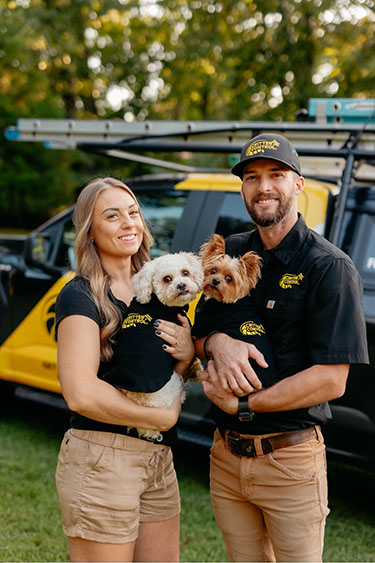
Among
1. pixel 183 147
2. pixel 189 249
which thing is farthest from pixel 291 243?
pixel 183 147

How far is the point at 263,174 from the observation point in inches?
86.1

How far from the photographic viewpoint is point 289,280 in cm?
208

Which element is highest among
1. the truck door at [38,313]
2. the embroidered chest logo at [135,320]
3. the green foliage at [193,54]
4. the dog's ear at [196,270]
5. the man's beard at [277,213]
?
the green foliage at [193,54]

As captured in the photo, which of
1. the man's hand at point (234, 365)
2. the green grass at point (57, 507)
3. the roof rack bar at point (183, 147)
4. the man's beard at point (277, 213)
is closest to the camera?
the man's hand at point (234, 365)

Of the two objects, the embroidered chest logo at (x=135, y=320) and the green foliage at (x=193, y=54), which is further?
the green foliage at (x=193, y=54)

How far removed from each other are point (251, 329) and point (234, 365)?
0.50ft

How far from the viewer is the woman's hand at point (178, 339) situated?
2096 millimetres

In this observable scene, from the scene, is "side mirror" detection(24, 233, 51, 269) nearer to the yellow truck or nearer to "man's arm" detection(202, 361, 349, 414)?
the yellow truck

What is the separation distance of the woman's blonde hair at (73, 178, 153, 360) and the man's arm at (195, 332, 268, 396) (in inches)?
15.6

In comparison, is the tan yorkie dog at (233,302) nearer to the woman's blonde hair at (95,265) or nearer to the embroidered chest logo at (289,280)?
the embroidered chest logo at (289,280)

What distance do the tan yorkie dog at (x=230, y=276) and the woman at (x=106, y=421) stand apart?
0.18 metres

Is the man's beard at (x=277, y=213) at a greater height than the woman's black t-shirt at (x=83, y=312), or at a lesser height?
greater

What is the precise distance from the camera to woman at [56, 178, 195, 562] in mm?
1950

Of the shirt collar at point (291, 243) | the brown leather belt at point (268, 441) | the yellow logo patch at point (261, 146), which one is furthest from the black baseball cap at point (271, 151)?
the brown leather belt at point (268, 441)
